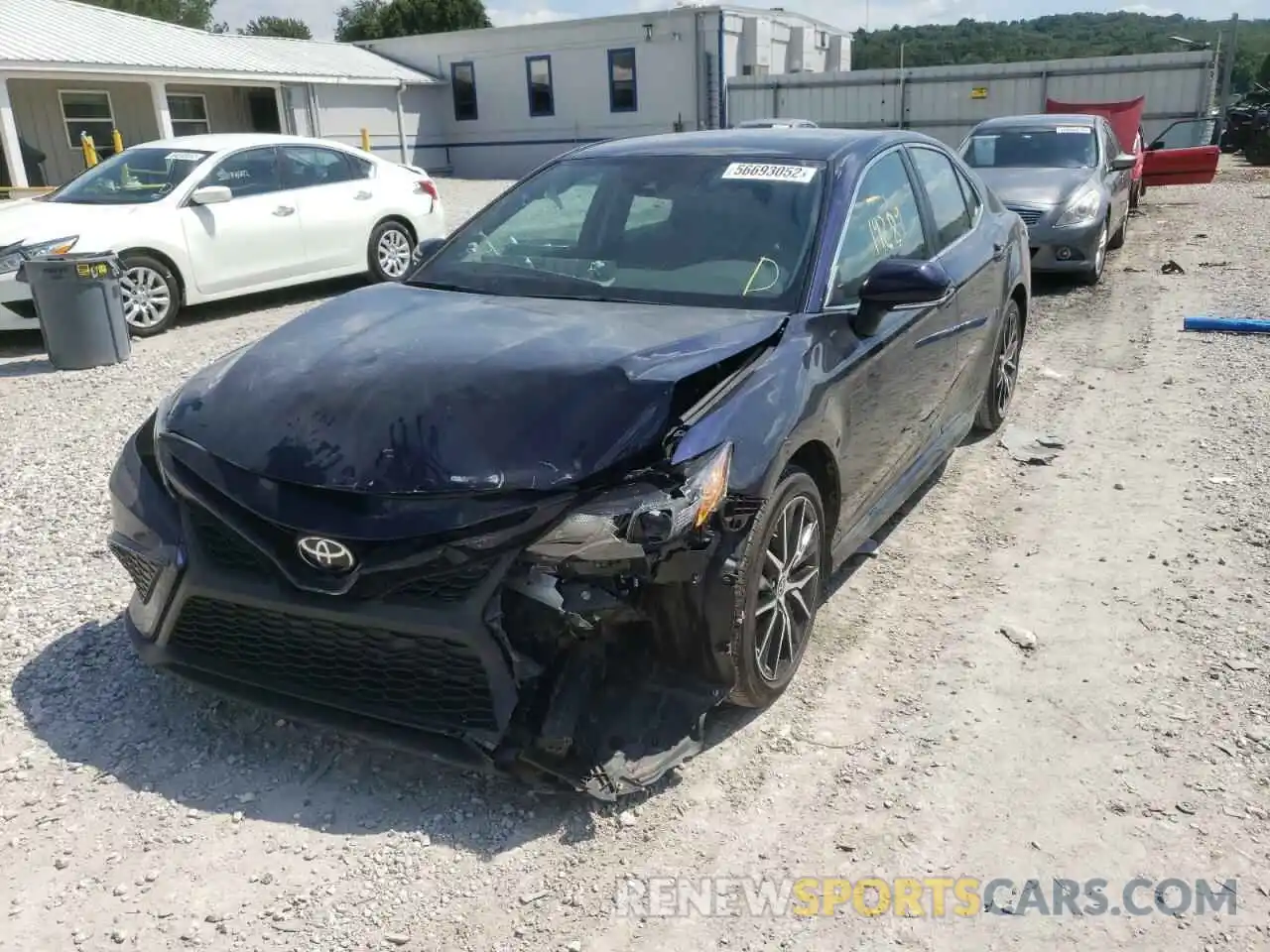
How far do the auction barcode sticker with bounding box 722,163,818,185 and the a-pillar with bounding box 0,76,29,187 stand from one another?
20.8 meters

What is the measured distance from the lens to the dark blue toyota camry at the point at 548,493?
2600mm

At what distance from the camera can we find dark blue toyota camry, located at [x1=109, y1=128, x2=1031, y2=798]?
2600mm

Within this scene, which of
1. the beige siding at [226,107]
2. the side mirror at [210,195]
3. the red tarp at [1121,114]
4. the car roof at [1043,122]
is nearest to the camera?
the side mirror at [210,195]

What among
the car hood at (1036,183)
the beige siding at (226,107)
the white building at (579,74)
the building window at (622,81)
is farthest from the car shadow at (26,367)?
the building window at (622,81)

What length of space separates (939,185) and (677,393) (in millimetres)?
2730

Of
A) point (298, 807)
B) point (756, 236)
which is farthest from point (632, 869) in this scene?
point (756, 236)

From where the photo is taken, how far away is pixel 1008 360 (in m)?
5.97

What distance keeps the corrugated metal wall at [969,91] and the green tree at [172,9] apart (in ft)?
143

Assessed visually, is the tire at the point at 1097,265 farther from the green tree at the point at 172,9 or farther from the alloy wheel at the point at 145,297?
the green tree at the point at 172,9

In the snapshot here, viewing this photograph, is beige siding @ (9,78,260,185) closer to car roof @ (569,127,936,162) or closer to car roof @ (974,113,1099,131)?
car roof @ (974,113,1099,131)

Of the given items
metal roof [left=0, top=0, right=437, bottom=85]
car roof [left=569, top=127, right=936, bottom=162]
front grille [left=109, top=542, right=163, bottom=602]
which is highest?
metal roof [left=0, top=0, right=437, bottom=85]

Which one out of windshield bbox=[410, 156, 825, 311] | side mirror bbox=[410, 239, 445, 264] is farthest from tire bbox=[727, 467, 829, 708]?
side mirror bbox=[410, 239, 445, 264]

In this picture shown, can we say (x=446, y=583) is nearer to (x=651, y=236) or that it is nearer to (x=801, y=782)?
(x=801, y=782)
